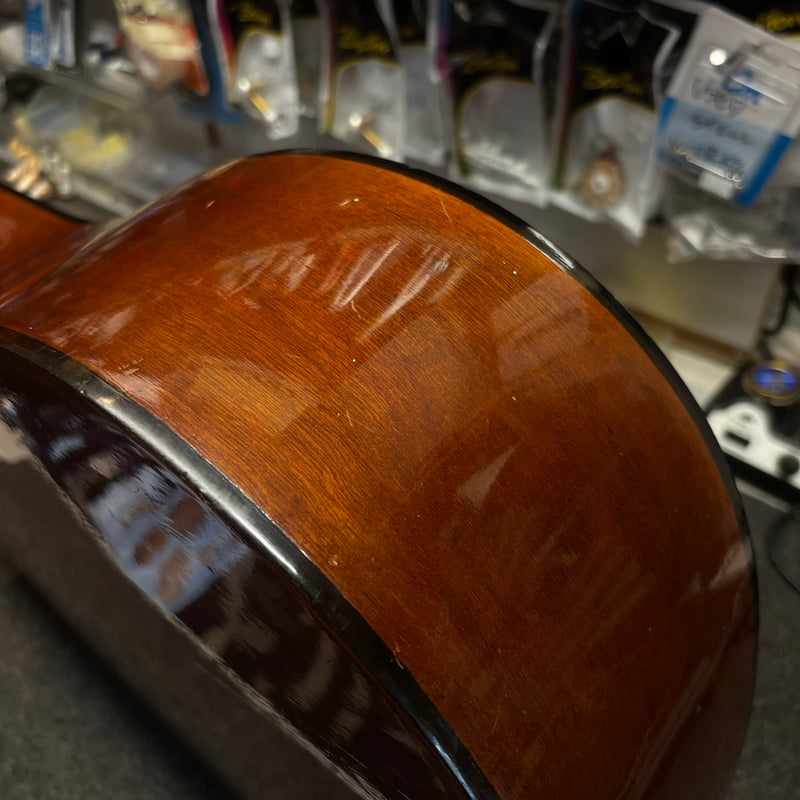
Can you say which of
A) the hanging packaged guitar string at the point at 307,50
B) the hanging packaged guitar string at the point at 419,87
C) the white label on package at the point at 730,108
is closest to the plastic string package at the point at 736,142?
the white label on package at the point at 730,108

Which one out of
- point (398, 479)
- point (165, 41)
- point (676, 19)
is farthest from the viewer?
point (165, 41)

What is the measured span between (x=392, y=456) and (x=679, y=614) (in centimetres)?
27

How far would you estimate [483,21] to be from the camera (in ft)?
2.82

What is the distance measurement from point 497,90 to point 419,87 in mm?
125

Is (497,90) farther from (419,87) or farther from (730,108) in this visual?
(730,108)

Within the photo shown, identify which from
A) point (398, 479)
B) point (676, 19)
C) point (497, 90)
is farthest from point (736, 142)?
point (398, 479)

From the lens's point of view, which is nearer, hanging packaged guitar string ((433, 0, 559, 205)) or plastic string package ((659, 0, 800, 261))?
plastic string package ((659, 0, 800, 261))

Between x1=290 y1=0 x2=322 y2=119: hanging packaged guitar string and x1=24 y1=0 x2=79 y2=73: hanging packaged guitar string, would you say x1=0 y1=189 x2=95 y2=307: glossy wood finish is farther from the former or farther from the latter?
x1=24 y1=0 x2=79 y2=73: hanging packaged guitar string

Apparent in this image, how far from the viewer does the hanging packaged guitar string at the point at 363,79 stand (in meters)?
0.95

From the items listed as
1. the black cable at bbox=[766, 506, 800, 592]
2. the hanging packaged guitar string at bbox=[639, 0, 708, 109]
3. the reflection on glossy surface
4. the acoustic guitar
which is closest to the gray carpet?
the black cable at bbox=[766, 506, 800, 592]

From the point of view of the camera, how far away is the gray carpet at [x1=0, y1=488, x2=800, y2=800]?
30.8 inches

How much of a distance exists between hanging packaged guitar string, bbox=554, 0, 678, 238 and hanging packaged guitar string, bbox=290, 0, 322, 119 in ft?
1.27

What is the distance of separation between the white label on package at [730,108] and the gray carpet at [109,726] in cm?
46

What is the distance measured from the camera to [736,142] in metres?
0.79
